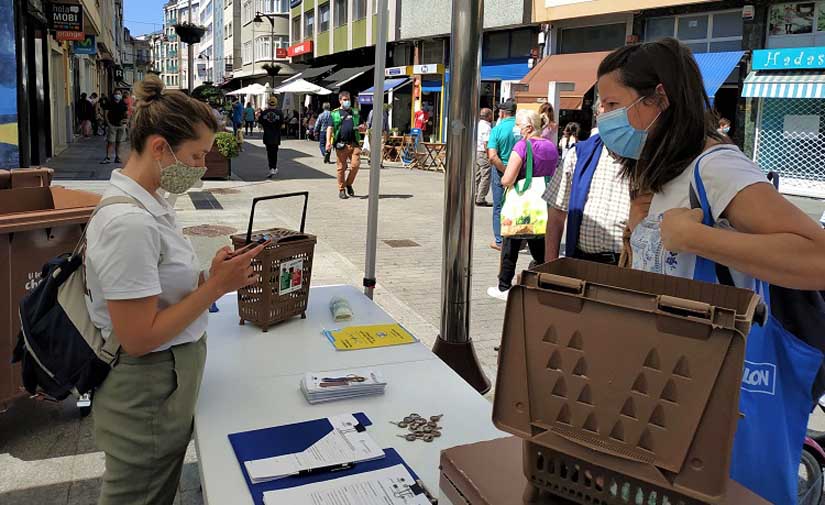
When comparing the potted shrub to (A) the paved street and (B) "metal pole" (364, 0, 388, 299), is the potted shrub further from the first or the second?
(B) "metal pole" (364, 0, 388, 299)

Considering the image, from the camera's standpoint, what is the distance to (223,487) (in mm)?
1835

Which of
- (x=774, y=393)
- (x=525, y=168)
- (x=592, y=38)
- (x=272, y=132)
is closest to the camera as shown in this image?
(x=774, y=393)

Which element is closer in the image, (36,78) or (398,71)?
(36,78)

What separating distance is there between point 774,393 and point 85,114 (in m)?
29.4

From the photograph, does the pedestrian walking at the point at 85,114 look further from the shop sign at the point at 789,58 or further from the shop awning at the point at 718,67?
the shop sign at the point at 789,58

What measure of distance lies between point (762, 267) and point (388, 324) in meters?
1.81

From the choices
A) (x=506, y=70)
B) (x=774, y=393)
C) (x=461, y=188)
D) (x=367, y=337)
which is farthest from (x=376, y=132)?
(x=506, y=70)

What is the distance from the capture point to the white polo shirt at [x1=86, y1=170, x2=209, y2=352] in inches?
76.4

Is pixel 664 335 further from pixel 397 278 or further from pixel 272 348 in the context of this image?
pixel 397 278

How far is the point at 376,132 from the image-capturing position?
12.9 ft

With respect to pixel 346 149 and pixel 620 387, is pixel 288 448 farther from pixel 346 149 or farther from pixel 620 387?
pixel 346 149

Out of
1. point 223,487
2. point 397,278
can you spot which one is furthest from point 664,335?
point 397,278

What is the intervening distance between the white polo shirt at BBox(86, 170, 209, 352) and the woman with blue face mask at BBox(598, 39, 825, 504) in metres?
1.37

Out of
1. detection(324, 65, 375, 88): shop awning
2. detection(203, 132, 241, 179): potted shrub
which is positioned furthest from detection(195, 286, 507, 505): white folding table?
detection(324, 65, 375, 88): shop awning
